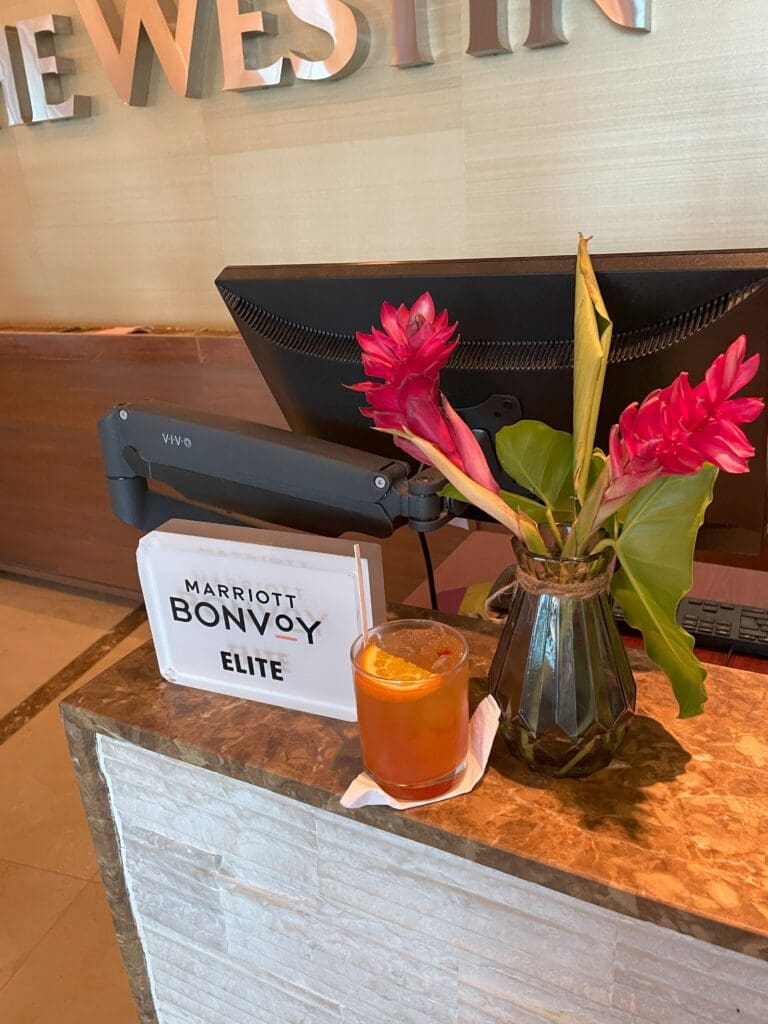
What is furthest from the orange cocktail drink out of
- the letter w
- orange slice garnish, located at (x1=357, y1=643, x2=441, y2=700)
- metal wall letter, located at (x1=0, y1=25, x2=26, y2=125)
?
metal wall letter, located at (x1=0, y1=25, x2=26, y2=125)

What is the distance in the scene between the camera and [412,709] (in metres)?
0.67

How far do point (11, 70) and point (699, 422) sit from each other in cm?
287

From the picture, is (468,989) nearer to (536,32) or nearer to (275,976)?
(275,976)

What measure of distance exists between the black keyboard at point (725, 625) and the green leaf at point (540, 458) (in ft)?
1.34

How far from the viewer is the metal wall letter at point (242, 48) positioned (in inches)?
87.3

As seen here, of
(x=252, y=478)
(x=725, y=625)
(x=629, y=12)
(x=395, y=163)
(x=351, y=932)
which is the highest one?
(x=629, y=12)

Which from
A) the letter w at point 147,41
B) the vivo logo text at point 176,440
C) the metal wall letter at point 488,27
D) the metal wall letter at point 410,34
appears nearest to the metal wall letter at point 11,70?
the letter w at point 147,41

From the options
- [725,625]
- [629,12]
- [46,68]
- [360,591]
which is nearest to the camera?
[360,591]

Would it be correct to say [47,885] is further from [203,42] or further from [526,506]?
[203,42]

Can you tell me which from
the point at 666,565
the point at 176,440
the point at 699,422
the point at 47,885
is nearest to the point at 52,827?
the point at 47,885

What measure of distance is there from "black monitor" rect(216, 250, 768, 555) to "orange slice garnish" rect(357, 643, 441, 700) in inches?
12.4

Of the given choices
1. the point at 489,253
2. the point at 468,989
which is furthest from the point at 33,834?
Result: the point at 489,253

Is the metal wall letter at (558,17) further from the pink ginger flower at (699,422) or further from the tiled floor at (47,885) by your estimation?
the tiled floor at (47,885)

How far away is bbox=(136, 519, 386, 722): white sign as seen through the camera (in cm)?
81
